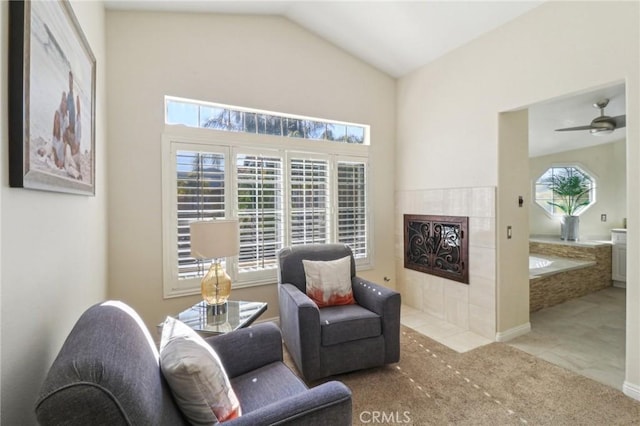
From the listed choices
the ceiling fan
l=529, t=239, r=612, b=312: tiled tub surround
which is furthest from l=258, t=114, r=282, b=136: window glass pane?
the ceiling fan

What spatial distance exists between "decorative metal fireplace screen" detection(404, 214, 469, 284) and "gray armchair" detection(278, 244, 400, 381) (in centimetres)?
123

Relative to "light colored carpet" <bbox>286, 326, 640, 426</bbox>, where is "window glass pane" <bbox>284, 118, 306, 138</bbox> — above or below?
above

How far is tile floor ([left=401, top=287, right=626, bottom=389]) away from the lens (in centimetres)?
246

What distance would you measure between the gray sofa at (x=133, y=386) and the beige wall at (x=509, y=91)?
238 centimetres

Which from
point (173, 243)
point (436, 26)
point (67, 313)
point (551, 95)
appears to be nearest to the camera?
point (67, 313)

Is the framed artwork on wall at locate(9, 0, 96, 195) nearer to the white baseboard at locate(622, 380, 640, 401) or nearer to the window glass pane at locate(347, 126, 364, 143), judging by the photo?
the window glass pane at locate(347, 126, 364, 143)

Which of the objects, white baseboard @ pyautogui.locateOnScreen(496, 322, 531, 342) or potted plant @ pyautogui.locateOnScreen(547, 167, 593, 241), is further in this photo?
potted plant @ pyautogui.locateOnScreen(547, 167, 593, 241)

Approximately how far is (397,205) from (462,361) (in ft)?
6.73

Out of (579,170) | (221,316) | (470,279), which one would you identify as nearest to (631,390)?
(470,279)

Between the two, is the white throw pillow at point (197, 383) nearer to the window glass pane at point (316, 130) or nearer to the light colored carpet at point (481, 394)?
the light colored carpet at point (481, 394)

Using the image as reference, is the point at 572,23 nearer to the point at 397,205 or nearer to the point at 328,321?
the point at 397,205

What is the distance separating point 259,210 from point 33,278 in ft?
7.00

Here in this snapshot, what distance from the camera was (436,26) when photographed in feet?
9.82

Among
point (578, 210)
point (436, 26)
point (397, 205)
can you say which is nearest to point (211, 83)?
point (436, 26)
